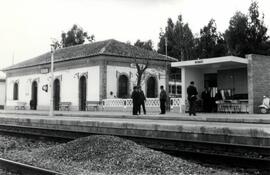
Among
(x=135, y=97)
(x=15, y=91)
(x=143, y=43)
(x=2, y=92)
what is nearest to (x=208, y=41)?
(x=143, y=43)

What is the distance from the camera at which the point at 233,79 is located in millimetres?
22391

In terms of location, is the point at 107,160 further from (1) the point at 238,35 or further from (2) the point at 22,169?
(1) the point at 238,35

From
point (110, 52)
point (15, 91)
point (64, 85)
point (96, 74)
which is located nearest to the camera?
point (96, 74)

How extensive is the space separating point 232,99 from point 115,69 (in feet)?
42.3

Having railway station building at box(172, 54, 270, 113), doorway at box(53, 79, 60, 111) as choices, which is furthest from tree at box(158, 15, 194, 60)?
railway station building at box(172, 54, 270, 113)

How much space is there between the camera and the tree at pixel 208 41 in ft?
170

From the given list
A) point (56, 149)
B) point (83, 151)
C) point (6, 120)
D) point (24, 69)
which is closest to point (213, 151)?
point (83, 151)

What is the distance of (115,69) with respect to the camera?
32188mm

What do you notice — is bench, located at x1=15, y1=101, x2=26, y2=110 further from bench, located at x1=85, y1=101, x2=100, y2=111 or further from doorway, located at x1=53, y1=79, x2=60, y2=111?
bench, located at x1=85, y1=101, x2=100, y2=111

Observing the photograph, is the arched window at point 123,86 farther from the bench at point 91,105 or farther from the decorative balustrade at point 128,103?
the decorative balustrade at point 128,103

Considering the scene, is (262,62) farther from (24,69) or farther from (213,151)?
(24,69)

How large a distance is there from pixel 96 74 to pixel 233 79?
13.4 metres

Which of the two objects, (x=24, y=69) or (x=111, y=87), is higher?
(x=24, y=69)

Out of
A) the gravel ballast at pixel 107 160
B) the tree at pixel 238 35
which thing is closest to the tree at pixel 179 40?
the tree at pixel 238 35
